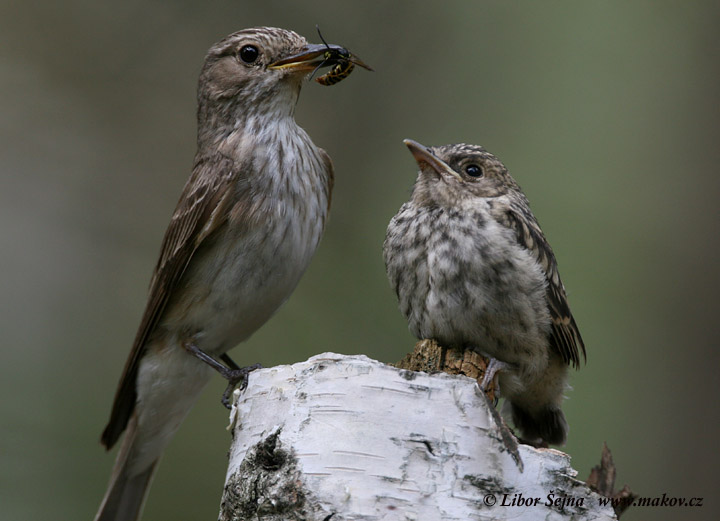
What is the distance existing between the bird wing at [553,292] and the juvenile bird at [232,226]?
3.81 ft

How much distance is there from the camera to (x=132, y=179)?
28.2 feet

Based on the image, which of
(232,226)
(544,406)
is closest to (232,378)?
(232,226)

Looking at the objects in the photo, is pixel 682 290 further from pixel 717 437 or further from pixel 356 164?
pixel 356 164

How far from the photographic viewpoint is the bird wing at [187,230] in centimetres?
480

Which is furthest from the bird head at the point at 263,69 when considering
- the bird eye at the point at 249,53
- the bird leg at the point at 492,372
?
the bird leg at the point at 492,372

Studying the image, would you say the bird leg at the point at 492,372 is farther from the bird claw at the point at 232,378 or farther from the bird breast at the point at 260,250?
the bird breast at the point at 260,250

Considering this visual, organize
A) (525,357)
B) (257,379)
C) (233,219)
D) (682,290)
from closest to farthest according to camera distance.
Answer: (257,379)
(525,357)
(233,219)
(682,290)

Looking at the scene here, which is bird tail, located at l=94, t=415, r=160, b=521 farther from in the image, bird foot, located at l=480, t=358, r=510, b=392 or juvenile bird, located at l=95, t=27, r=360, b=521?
bird foot, located at l=480, t=358, r=510, b=392

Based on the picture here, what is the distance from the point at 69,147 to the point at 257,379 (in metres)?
5.92

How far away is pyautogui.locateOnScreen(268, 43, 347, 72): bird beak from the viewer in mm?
4906

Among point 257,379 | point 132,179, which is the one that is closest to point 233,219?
point 257,379

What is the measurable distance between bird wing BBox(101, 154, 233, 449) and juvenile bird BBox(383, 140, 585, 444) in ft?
3.11

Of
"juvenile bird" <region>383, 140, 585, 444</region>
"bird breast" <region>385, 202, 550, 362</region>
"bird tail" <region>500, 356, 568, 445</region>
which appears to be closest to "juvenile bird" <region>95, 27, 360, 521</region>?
"juvenile bird" <region>383, 140, 585, 444</region>

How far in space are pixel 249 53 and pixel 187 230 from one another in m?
1.10
